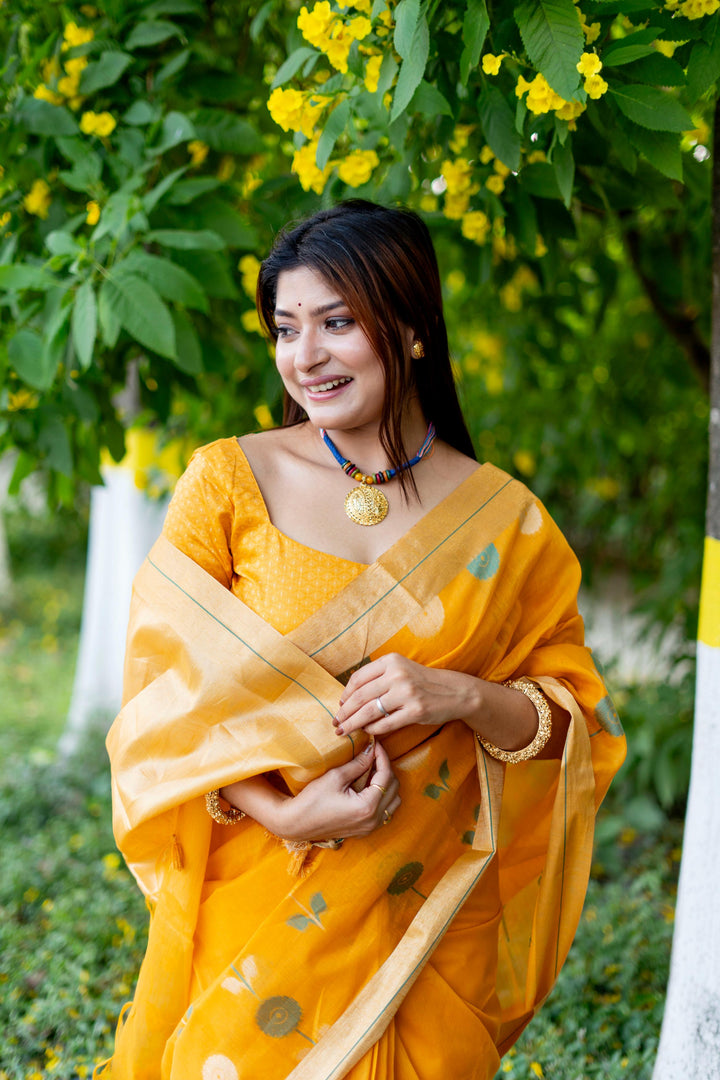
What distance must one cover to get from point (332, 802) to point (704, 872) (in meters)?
0.90

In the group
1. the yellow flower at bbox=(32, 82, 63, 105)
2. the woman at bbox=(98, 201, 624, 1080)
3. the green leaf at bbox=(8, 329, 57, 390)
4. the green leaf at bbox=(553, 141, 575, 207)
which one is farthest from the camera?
the yellow flower at bbox=(32, 82, 63, 105)

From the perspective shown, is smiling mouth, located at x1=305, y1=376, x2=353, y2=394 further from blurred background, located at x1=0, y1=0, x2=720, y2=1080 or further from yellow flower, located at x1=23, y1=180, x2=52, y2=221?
yellow flower, located at x1=23, y1=180, x2=52, y2=221

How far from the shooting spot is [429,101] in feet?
5.92

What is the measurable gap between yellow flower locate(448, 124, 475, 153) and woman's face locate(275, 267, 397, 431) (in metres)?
0.74

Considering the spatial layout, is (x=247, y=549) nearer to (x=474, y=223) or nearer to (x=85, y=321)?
(x=85, y=321)

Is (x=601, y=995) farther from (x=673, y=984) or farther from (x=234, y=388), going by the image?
(x=234, y=388)

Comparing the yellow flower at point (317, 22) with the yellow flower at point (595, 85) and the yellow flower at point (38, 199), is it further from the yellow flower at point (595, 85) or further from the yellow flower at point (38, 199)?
the yellow flower at point (38, 199)

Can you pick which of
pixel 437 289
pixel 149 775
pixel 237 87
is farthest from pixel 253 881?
pixel 237 87

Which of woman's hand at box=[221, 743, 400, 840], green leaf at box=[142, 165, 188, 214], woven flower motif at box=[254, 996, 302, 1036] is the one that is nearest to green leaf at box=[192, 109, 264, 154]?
green leaf at box=[142, 165, 188, 214]

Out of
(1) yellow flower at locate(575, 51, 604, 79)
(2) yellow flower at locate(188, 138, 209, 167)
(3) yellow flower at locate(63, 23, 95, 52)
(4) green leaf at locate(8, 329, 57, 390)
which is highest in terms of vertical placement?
(3) yellow flower at locate(63, 23, 95, 52)

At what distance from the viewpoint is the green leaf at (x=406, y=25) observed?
1.56m

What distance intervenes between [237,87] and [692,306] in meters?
1.95

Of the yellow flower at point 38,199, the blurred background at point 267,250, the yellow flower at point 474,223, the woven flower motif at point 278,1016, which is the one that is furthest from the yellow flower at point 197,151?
the woven flower motif at point 278,1016

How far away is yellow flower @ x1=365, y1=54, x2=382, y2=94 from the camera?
6.02 feet
